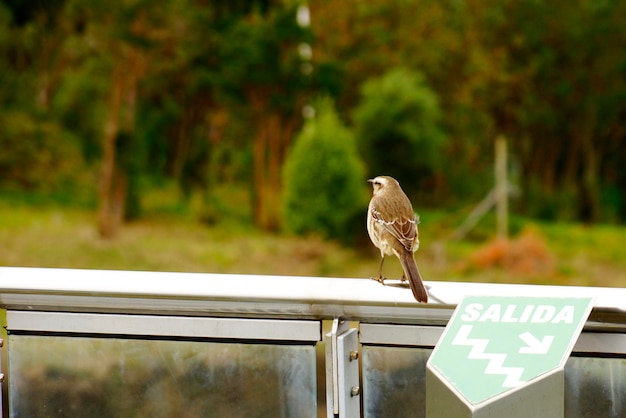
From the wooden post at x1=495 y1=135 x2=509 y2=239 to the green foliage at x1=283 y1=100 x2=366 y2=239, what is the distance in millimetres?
3850

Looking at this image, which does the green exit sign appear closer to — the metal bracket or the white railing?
the white railing

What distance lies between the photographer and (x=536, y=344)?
1467mm

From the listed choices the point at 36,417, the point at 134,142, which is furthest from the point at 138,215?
the point at 36,417

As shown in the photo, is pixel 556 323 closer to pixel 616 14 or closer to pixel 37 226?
pixel 37 226

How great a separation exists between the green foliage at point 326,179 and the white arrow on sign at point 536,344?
57.1ft

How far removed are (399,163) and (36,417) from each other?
18962 millimetres

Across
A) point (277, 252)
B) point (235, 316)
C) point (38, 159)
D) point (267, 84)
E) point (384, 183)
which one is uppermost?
point (267, 84)

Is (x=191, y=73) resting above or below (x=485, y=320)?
above

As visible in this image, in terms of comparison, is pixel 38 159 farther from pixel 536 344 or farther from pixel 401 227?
pixel 536 344

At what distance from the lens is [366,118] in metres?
20.5

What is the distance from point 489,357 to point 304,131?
60.7 feet

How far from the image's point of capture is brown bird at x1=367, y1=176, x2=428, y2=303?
9.24 ft

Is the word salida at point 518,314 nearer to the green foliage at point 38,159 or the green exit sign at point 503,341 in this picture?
the green exit sign at point 503,341

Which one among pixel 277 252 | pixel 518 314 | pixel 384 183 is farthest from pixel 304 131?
pixel 518 314
